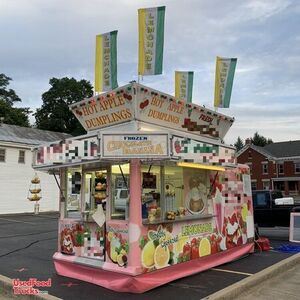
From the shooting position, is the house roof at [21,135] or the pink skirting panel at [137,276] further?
the house roof at [21,135]

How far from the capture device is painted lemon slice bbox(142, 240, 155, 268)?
23.6 feet

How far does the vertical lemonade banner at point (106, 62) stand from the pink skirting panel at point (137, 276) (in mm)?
3734

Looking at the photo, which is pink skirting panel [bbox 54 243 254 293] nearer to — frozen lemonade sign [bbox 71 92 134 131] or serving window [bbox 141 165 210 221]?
serving window [bbox 141 165 210 221]

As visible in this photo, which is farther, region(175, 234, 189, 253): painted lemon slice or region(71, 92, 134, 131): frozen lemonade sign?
region(175, 234, 189, 253): painted lemon slice

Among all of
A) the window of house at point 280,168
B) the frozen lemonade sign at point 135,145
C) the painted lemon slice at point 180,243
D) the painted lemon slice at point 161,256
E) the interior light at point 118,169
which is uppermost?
the window of house at point 280,168

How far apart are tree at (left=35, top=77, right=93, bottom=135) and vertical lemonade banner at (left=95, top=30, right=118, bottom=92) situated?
58.9 metres

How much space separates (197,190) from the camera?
357 inches

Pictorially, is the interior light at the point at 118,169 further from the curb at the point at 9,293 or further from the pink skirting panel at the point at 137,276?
the curb at the point at 9,293

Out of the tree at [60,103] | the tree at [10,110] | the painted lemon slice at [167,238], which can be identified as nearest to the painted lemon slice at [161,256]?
the painted lemon slice at [167,238]

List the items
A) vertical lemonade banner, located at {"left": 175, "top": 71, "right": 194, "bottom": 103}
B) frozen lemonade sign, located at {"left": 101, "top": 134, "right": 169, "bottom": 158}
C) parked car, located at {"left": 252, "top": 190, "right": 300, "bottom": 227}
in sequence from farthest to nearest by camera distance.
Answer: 1. parked car, located at {"left": 252, "top": 190, "right": 300, "bottom": 227}
2. vertical lemonade banner, located at {"left": 175, "top": 71, "right": 194, "bottom": 103}
3. frozen lemonade sign, located at {"left": 101, "top": 134, "right": 169, "bottom": 158}

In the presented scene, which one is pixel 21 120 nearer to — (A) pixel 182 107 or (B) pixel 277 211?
(B) pixel 277 211

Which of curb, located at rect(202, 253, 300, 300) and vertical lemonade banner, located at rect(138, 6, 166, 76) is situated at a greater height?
vertical lemonade banner, located at rect(138, 6, 166, 76)

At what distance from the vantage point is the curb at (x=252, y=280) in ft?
21.5

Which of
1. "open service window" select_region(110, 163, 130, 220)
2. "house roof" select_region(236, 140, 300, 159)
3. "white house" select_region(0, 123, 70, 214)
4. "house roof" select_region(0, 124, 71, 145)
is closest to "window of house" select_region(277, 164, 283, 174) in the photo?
"house roof" select_region(236, 140, 300, 159)
